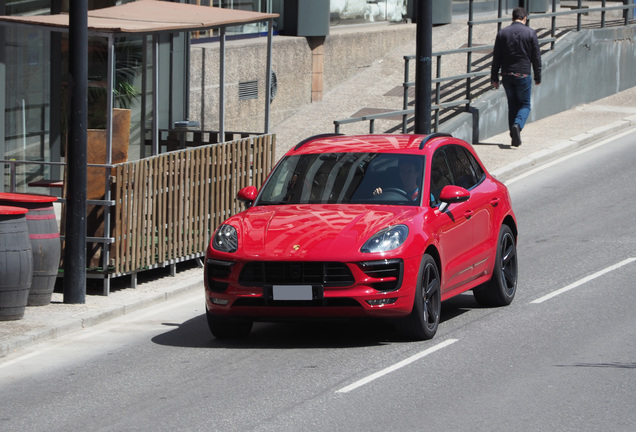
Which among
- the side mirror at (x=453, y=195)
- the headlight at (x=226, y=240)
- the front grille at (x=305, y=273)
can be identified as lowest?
the front grille at (x=305, y=273)

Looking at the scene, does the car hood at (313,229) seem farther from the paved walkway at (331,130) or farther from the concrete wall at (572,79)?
the concrete wall at (572,79)

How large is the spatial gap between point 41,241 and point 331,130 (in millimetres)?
10876

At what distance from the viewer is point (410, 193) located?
10.7 m

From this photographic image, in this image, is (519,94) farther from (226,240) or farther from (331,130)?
(226,240)

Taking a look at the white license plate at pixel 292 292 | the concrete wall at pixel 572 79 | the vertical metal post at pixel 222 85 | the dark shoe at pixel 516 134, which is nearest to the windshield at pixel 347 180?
the white license plate at pixel 292 292

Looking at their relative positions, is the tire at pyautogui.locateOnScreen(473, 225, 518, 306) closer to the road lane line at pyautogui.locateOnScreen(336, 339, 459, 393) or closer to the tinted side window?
the tinted side window

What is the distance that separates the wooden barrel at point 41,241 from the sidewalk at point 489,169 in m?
0.17

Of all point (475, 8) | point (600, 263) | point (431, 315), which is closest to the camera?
point (431, 315)

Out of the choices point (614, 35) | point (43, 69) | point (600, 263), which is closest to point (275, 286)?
point (600, 263)

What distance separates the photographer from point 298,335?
10.6 meters

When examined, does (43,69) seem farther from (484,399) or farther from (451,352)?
(484,399)

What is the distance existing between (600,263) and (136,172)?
16.0 ft

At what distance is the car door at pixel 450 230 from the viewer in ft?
34.5

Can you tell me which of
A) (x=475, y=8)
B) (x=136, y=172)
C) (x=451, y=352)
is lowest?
(x=451, y=352)
